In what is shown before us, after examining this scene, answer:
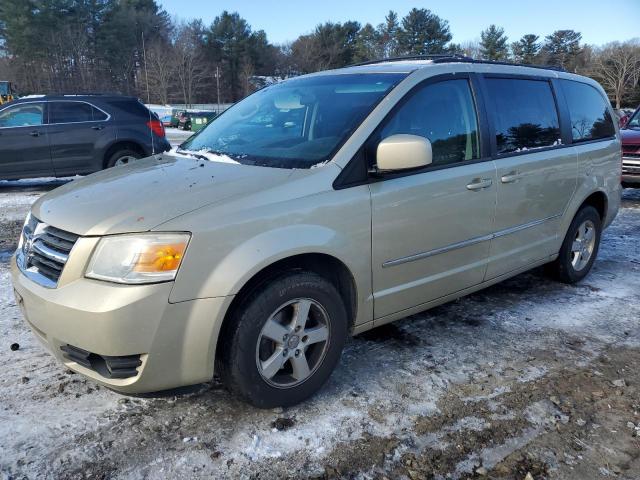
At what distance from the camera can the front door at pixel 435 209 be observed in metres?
3.07

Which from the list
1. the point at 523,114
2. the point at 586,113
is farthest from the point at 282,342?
the point at 586,113

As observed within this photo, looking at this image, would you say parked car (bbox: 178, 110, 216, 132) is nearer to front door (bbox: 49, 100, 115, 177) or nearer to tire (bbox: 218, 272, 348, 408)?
front door (bbox: 49, 100, 115, 177)

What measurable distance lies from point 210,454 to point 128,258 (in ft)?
3.24

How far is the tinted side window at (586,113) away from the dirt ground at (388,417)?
1801 mm

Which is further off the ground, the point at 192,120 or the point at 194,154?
the point at 194,154

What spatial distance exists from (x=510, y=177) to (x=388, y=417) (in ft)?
6.51

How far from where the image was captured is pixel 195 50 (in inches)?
2505

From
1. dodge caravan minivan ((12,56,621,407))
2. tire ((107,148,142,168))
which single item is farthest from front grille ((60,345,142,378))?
tire ((107,148,142,168))

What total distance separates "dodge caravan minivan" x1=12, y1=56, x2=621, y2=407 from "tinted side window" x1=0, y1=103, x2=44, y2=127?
714cm

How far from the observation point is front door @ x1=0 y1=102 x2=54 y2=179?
368 inches

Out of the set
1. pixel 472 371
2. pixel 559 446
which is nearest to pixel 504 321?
pixel 472 371

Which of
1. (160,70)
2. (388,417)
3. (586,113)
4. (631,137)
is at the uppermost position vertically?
(160,70)

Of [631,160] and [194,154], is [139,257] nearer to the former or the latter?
[194,154]

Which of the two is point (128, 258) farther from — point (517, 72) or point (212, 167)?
point (517, 72)
